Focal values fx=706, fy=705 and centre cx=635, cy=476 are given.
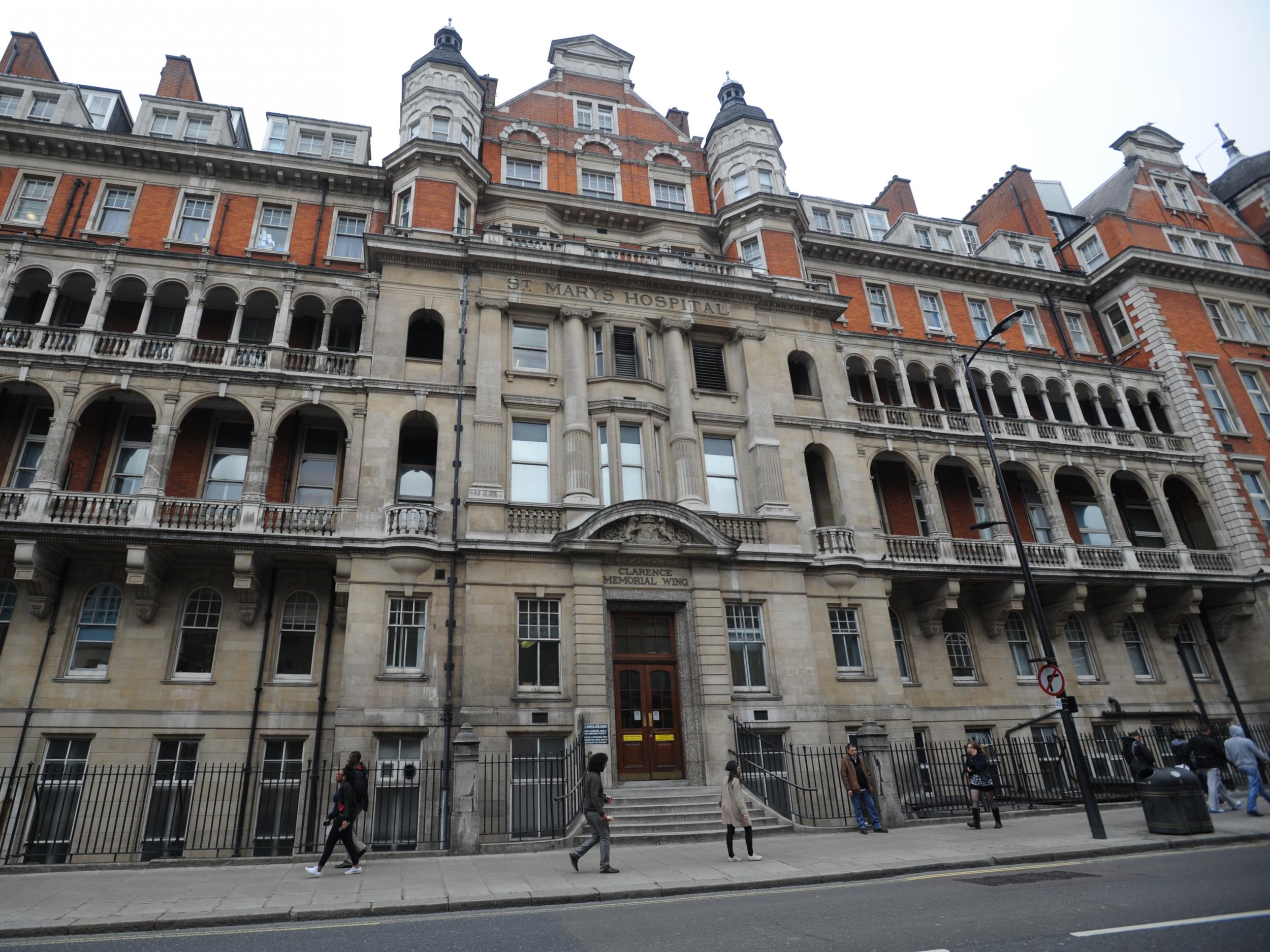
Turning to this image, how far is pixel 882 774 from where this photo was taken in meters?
17.2

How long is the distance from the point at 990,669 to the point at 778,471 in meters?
10.6

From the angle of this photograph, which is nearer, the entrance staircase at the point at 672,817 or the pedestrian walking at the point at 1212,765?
the entrance staircase at the point at 672,817

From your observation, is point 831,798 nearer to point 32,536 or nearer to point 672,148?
point 32,536

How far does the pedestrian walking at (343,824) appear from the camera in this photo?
494 inches

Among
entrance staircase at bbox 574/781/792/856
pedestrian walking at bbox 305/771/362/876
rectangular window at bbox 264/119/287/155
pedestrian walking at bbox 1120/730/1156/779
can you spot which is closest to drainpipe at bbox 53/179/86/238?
rectangular window at bbox 264/119/287/155

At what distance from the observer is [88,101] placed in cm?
2647

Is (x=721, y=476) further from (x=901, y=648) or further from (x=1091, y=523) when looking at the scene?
(x=1091, y=523)

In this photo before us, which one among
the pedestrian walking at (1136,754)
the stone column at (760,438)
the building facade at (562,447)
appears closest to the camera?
the pedestrian walking at (1136,754)

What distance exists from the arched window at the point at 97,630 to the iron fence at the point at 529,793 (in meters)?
10.6

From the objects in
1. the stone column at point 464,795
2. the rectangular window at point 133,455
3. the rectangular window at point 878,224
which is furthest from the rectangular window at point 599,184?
the stone column at point 464,795

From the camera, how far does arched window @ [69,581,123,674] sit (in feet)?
60.3

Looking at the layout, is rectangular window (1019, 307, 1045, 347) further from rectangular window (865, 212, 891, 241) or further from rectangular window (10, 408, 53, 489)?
rectangular window (10, 408, 53, 489)

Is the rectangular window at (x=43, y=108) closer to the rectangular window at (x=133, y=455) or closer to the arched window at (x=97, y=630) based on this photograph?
the rectangular window at (x=133, y=455)

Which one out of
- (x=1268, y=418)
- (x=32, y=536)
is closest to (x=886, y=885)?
(x=32, y=536)
